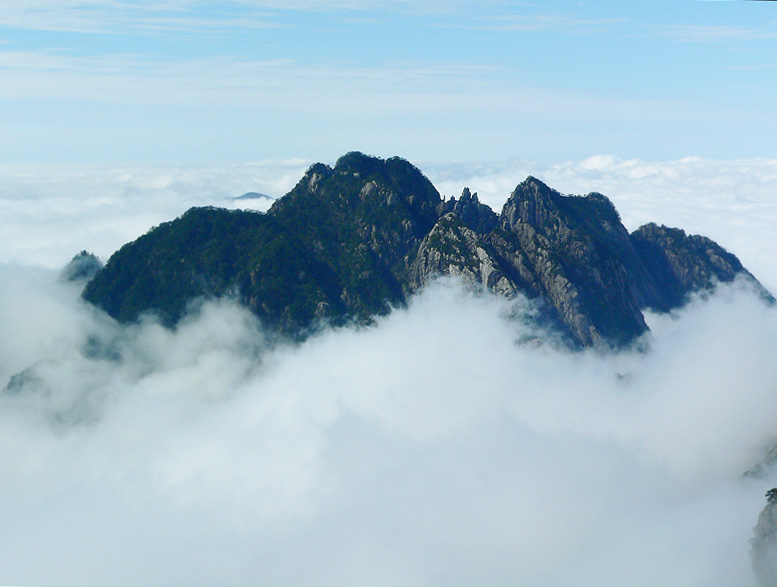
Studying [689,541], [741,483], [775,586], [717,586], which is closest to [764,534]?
[775,586]

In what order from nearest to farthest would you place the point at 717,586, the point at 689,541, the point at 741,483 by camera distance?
1. the point at 717,586
2. the point at 689,541
3. the point at 741,483

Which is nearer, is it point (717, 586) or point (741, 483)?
point (717, 586)

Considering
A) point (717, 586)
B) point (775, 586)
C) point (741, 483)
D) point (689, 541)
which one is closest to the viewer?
point (775, 586)

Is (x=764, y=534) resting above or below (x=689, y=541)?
above

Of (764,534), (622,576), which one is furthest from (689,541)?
(764,534)

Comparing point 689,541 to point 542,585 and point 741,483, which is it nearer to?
point 741,483

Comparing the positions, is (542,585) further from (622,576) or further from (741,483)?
(741,483)

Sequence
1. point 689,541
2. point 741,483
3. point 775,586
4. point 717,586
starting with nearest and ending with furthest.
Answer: point 775,586 → point 717,586 → point 689,541 → point 741,483

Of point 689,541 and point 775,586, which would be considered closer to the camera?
point 775,586

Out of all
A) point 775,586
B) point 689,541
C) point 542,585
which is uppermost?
point 775,586
